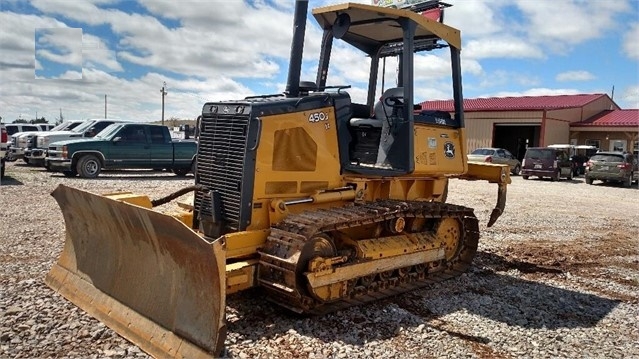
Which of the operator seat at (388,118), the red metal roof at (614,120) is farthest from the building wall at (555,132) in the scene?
the operator seat at (388,118)

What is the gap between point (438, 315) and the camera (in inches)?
215

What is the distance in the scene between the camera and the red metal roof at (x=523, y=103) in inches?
1396

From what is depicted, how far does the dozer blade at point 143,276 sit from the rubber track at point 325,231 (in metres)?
0.85

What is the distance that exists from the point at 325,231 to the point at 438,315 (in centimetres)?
147

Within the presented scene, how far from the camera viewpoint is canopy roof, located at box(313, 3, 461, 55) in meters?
6.05

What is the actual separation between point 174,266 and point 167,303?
320mm

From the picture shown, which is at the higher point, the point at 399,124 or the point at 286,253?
the point at 399,124

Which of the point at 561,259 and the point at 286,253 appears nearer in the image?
the point at 286,253

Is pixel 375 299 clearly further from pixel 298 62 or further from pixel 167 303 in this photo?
pixel 298 62

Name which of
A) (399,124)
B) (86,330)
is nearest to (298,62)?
(399,124)

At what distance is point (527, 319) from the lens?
18.0ft

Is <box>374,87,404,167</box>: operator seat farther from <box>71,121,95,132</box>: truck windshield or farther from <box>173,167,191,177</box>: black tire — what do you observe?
<box>71,121,95,132</box>: truck windshield

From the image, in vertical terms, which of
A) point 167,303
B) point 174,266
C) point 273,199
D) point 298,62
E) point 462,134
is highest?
point 298,62

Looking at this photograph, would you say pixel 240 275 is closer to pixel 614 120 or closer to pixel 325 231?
pixel 325 231
